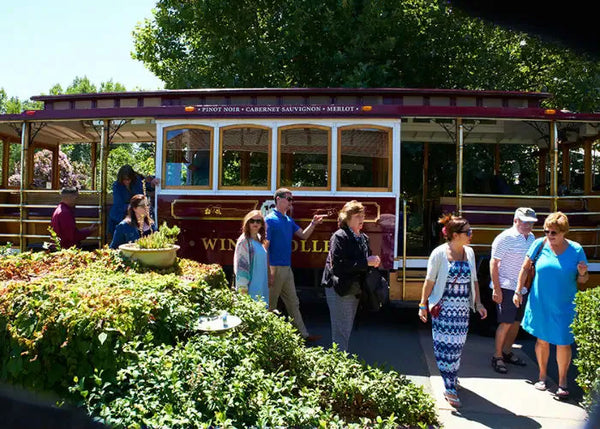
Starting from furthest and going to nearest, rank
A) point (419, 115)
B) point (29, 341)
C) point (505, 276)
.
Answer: point (419, 115)
point (505, 276)
point (29, 341)

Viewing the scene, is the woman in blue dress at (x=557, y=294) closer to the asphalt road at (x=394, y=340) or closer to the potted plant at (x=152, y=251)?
the asphalt road at (x=394, y=340)

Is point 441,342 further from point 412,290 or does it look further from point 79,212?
point 79,212

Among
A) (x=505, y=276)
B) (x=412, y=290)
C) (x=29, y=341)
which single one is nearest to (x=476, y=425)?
(x=505, y=276)

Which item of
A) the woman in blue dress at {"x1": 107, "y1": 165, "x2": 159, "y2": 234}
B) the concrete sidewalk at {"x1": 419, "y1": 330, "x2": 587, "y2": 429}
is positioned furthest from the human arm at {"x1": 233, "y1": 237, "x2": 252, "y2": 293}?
the woman in blue dress at {"x1": 107, "y1": 165, "x2": 159, "y2": 234}

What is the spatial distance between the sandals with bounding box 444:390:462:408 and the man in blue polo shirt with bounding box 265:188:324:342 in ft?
6.70

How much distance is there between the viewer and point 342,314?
17.7ft

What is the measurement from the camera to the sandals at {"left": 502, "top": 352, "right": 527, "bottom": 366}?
621 centimetres

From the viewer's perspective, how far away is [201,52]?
1576 centimetres

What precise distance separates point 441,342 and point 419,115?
349 cm

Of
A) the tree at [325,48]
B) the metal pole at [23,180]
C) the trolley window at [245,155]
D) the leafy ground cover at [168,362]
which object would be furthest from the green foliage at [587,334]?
the tree at [325,48]

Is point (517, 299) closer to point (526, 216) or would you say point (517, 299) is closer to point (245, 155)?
point (526, 216)

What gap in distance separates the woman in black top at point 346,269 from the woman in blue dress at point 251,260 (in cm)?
76

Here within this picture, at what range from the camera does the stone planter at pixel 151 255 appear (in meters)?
5.18

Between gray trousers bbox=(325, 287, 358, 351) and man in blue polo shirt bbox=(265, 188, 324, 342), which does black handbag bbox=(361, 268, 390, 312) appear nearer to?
gray trousers bbox=(325, 287, 358, 351)
